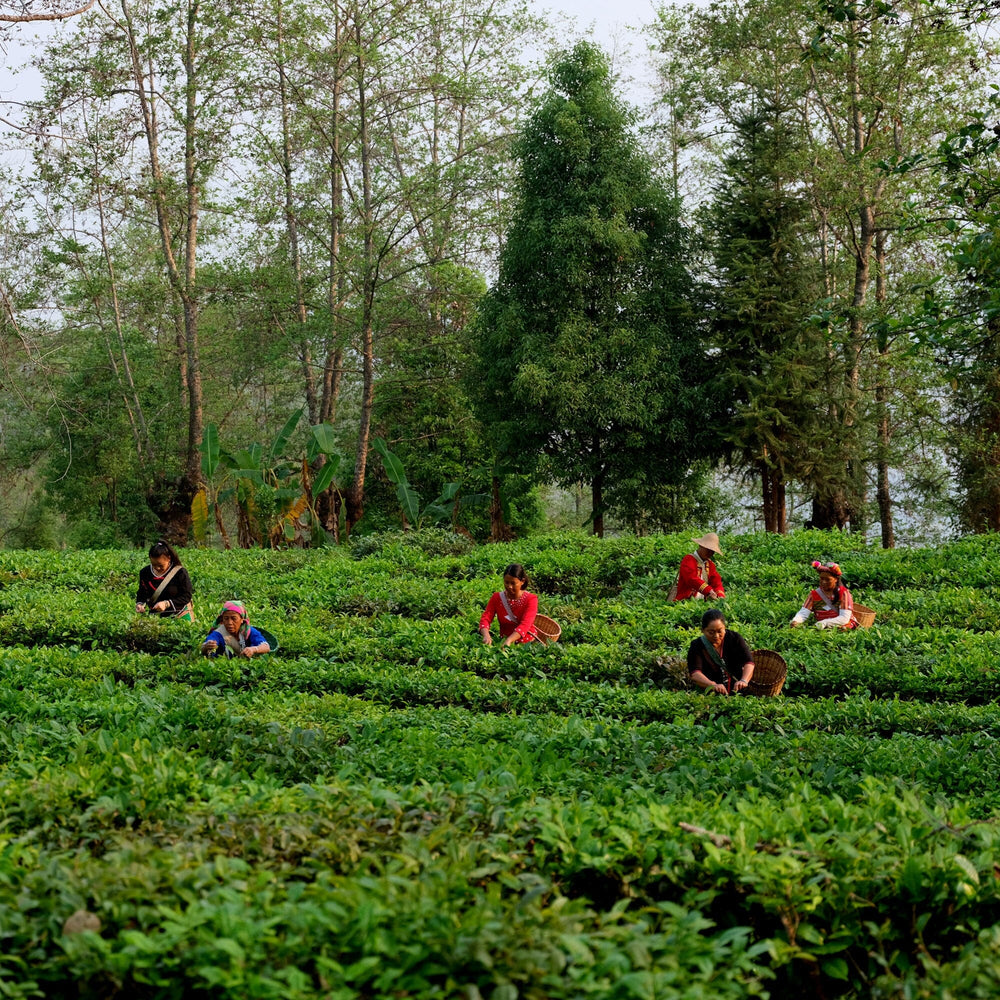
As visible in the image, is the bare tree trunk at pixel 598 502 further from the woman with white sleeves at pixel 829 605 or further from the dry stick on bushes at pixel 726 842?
the dry stick on bushes at pixel 726 842

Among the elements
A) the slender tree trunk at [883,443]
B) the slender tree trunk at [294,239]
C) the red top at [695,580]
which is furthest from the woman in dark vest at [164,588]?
the slender tree trunk at [883,443]

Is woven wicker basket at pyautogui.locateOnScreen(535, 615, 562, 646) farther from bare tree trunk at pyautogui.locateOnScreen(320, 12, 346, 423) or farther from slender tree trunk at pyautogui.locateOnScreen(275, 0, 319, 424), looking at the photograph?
slender tree trunk at pyautogui.locateOnScreen(275, 0, 319, 424)

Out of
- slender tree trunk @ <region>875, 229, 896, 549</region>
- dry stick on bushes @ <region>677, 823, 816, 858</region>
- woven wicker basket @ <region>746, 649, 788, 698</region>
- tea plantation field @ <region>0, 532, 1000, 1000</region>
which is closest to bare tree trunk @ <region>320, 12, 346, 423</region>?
slender tree trunk @ <region>875, 229, 896, 549</region>

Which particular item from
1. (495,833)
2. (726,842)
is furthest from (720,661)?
(495,833)

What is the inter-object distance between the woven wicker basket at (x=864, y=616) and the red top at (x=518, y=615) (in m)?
3.91

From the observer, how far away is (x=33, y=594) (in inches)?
568

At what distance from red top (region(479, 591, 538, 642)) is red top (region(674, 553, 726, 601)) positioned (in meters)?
2.92

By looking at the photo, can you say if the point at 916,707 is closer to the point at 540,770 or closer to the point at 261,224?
the point at 540,770

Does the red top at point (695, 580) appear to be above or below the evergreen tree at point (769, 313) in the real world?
below

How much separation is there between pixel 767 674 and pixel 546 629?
2913 millimetres

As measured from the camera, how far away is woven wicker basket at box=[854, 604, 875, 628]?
11766mm

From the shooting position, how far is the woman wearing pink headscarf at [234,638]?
10.4 meters

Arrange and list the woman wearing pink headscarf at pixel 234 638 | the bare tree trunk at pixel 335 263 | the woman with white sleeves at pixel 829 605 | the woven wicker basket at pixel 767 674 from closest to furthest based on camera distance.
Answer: the woven wicker basket at pixel 767 674, the woman wearing pink headscarf at pixel 234 638, the woman with white sleeves at pixel 829 605, the bare tree trunk at pixel 335 263

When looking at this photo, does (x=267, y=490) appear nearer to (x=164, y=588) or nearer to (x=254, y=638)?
(x=164, y=588)
